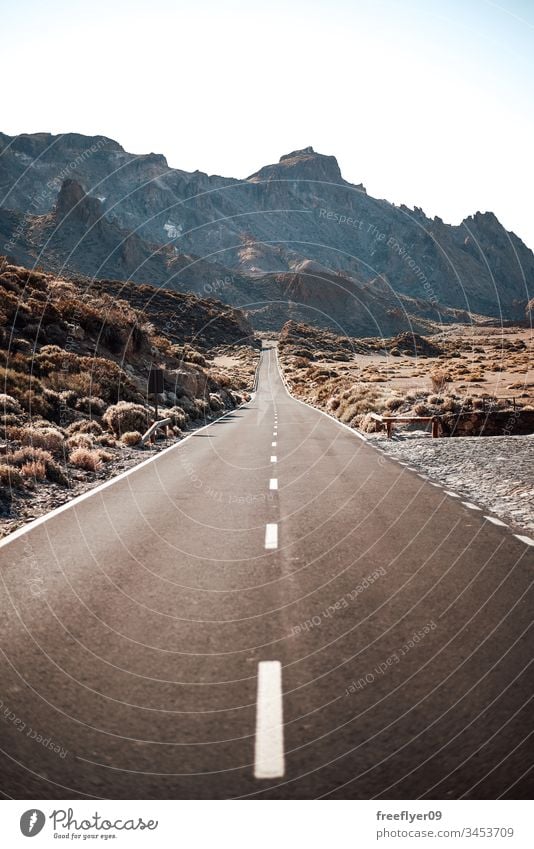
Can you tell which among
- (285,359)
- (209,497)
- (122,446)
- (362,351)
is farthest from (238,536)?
(362,351)

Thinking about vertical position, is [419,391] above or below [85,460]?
above

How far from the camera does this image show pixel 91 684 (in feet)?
13.8

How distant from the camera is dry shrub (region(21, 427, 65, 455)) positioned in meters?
16.1

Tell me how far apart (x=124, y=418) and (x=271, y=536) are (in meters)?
17.1

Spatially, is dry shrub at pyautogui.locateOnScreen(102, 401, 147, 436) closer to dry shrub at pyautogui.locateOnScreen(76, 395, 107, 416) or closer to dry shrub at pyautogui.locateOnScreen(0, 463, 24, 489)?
dry shrub at pyautogui.locateOnScreen(76, 395, 107, 416)

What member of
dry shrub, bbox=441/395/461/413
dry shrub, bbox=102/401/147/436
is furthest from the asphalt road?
dry shrub, bbox=441/395/461/413

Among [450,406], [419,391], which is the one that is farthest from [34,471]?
[419,391]

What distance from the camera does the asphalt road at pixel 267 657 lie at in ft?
10.4

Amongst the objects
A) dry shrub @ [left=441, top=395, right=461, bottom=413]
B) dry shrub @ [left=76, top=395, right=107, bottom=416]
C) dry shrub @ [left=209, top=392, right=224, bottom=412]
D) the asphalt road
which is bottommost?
dry shrub @ [left=209, top=392, right=224, bottom=412]

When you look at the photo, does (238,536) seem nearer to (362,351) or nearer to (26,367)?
(26,367)

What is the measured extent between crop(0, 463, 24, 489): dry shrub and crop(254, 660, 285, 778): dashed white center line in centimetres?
909

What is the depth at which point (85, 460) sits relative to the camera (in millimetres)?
15891

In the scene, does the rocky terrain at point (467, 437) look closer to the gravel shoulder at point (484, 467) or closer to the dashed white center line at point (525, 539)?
the gravel shoulder at point (484, 467)

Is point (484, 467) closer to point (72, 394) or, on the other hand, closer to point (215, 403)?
point (72, 394)
